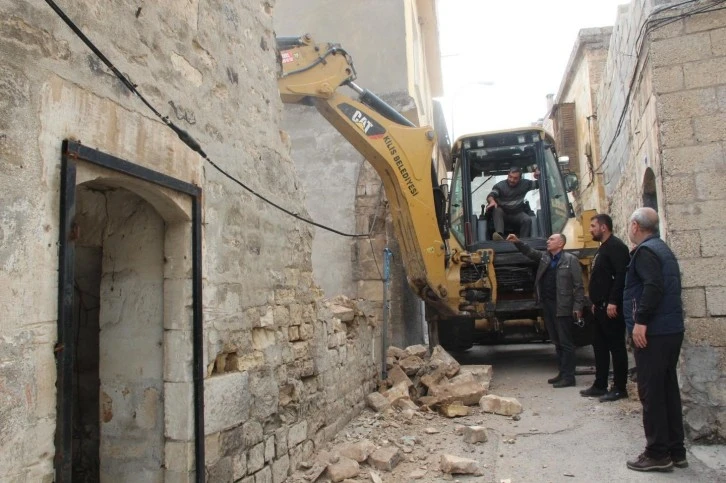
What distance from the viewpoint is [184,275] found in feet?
9.33

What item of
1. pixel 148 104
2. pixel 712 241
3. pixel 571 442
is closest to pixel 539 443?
pixel 571 442

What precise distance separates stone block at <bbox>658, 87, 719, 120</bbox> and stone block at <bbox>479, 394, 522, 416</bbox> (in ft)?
8.79

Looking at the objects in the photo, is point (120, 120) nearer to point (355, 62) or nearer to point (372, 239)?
point (372, 239)

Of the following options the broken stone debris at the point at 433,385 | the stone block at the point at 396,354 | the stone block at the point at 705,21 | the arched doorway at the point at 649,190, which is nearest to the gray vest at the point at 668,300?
the stone block at the point at 705,21

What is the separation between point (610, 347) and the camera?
17.1 ft

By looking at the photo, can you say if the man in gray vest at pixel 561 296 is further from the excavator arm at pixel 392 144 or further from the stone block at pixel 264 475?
the stone block at pixel 264 475

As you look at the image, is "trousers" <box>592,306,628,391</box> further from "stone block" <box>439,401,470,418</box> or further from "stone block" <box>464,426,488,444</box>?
"stone block" <box>464,426,488,444</box>

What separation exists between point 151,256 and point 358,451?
6.52ft

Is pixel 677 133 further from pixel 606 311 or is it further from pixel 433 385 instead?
pixel 433 385

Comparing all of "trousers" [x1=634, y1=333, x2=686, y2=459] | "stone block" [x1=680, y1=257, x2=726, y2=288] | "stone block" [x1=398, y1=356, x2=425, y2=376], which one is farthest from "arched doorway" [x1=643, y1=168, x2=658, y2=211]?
"stone block" [x1=398, y1=356, x2=425, y2=376]

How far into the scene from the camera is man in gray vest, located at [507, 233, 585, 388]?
228 inches

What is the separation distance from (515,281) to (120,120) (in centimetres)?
535

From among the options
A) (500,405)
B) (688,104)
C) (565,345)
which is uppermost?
(688,104)

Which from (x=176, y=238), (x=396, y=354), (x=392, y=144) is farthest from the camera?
(x=396, y=354)
